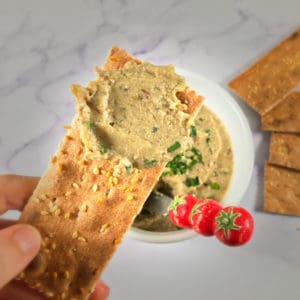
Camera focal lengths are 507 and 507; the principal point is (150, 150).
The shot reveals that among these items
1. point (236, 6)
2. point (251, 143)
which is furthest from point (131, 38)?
point (251, 143)

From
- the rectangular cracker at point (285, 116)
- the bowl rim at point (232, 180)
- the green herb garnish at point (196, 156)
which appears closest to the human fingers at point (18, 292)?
the bowl rim at point (232, 180)

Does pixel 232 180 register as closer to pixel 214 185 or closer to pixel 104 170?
pixel 214 185

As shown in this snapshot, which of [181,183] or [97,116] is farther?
[181,183]

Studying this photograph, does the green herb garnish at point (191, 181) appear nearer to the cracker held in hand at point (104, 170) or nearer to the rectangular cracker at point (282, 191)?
the rectangular cracker at point (282, 191)

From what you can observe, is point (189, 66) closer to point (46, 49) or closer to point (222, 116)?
point (222, 116)

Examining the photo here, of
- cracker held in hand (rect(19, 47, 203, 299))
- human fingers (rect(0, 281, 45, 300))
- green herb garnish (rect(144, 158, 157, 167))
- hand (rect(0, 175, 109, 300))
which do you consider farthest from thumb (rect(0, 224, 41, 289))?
green herb garnish (rect(144, 158, 157, 167))

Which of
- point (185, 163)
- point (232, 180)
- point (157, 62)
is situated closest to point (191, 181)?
point (185, 163)

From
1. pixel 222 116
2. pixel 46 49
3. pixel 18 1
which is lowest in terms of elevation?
pixel 222 116
